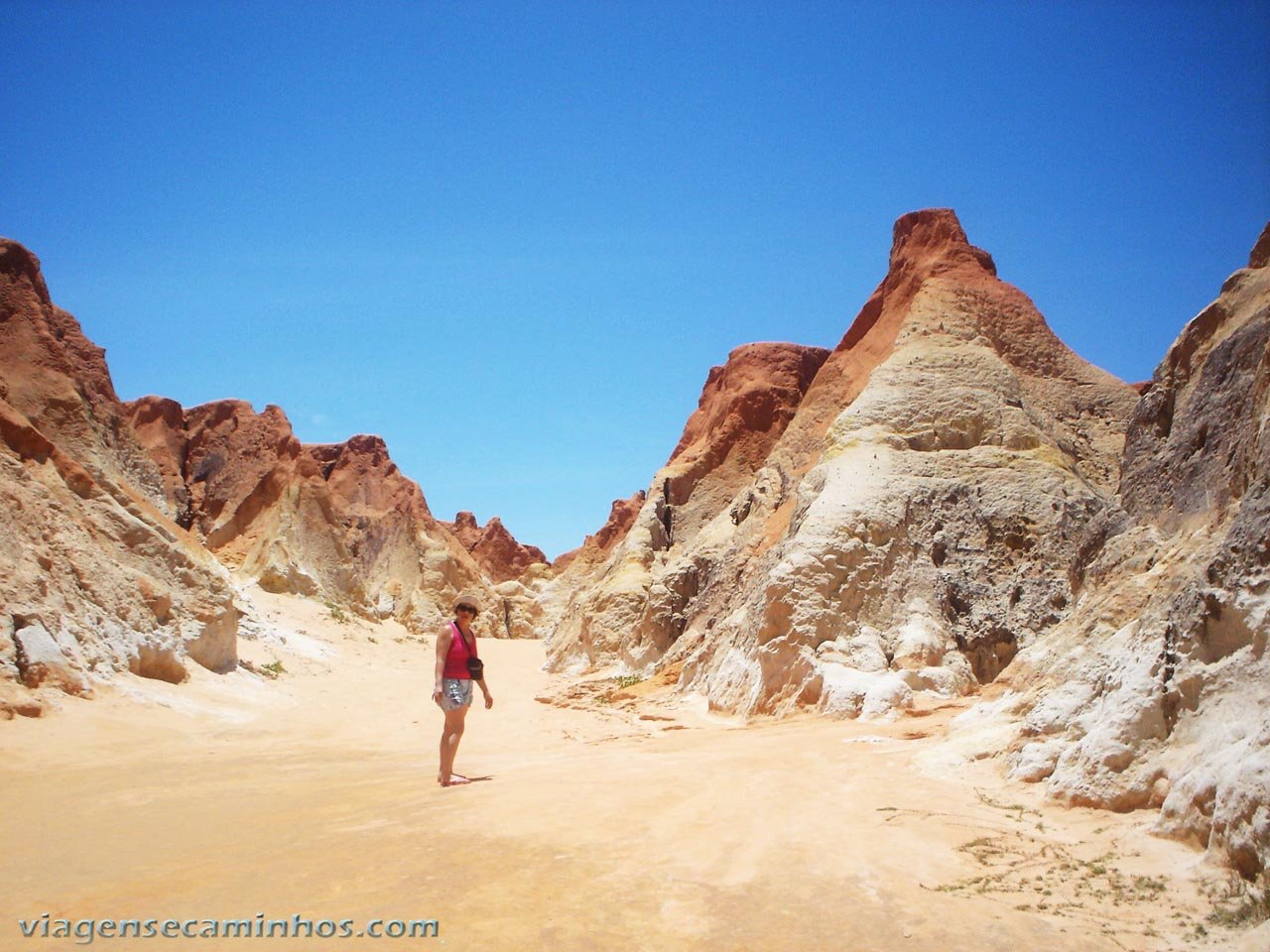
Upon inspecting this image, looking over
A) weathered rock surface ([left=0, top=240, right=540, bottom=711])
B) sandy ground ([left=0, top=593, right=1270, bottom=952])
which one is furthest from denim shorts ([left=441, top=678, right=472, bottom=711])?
A: weathered rock surface ([left=0, top=240, right=540, bottom=711])

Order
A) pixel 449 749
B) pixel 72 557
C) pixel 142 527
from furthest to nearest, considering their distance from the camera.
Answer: pixel 142 527 < pixel 72 557 < pixel 449 749

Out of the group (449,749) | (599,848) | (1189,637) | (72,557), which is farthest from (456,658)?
(72,557)

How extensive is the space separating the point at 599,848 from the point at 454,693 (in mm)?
3085

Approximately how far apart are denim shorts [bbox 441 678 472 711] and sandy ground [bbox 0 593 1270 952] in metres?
0.66

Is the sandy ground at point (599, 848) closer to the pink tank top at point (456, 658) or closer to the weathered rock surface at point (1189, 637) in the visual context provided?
the weathered rock surface at point (1189, 637)

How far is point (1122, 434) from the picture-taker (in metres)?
19.0

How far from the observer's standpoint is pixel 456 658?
8344mm

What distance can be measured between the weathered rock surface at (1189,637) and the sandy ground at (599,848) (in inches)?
12.3

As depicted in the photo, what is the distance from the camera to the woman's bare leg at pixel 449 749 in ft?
25.3

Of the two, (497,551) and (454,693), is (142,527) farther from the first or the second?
(497,551)

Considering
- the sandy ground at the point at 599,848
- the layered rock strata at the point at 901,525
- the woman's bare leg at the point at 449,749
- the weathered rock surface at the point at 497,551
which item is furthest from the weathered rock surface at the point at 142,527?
the weathered rock surface at the point at 497,551

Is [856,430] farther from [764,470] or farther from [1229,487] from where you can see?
[1229,487]

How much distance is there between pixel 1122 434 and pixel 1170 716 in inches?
579

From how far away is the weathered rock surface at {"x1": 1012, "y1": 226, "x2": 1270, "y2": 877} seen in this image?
5.12m
